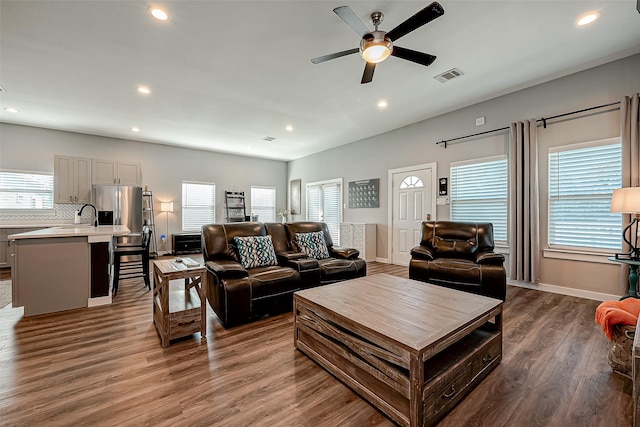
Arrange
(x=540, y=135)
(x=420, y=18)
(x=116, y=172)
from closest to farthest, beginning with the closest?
(x=420, y=18) < (x=540, y=135) < (x=116, y=172)

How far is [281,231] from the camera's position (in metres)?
3.92

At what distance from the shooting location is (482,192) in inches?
183

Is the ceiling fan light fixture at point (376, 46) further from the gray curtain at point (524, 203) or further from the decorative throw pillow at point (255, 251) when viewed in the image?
the gray curtain at point (524, 203)

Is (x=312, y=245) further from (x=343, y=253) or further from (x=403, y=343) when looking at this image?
(x=403, y=343)

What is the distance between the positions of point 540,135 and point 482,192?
1116 mm

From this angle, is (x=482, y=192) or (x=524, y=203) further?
(x=482, y=192)

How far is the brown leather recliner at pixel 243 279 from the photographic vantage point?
106 inches

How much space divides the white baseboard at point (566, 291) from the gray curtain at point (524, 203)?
12 centimetres

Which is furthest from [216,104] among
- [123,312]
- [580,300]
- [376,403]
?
[580,300]

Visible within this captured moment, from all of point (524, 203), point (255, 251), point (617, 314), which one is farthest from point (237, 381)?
point (524, 203)

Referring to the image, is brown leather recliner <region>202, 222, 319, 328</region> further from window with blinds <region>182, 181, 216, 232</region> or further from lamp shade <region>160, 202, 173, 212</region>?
window with blinds <region>182, 181, 216, 232</region>

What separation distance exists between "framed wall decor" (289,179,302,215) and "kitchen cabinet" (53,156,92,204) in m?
5.21

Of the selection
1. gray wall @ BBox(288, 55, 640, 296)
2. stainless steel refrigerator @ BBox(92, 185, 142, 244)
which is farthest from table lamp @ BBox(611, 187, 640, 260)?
stainless steel refrigerator @ BBox(92, 185, 142, 244)

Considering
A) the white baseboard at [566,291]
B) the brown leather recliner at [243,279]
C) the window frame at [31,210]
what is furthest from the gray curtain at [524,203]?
the window frame at [31,210]
